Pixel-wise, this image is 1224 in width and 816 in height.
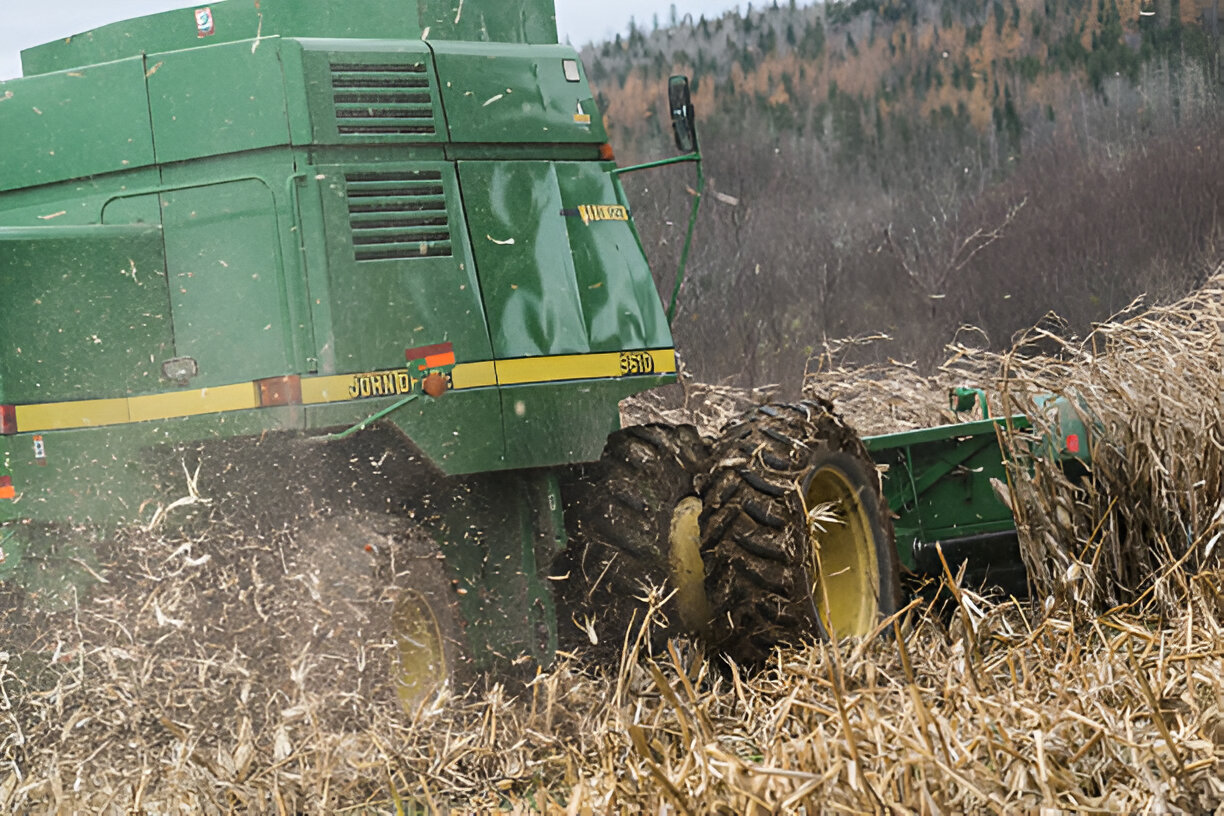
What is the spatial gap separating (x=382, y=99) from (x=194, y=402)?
1.38m

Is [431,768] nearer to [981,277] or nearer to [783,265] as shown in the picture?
[981,277]

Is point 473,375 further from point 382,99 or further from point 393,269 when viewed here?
point 382,99

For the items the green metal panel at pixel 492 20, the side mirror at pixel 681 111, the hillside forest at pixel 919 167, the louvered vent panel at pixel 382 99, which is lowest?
the hillside forest at pixel 919 167

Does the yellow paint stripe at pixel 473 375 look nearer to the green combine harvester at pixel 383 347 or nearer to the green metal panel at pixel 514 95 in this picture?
the green combine harvester at pixel 383 347

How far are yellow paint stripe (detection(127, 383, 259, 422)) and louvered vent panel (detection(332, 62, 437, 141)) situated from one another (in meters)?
1.07

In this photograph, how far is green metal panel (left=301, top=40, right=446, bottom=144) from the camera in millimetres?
6074

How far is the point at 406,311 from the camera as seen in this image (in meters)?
6.13

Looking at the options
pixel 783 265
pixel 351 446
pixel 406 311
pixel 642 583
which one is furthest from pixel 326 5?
pixel 783 265

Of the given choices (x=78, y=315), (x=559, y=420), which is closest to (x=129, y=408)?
(x=78, y=315)

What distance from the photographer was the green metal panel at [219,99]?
6008 mm

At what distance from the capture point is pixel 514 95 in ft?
21.9

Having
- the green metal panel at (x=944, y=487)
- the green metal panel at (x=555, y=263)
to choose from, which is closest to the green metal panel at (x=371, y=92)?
the green metal panel at (x=555, y=263)

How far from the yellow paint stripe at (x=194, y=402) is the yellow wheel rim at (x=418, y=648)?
3.03 ft

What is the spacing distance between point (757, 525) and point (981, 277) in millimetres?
22627
